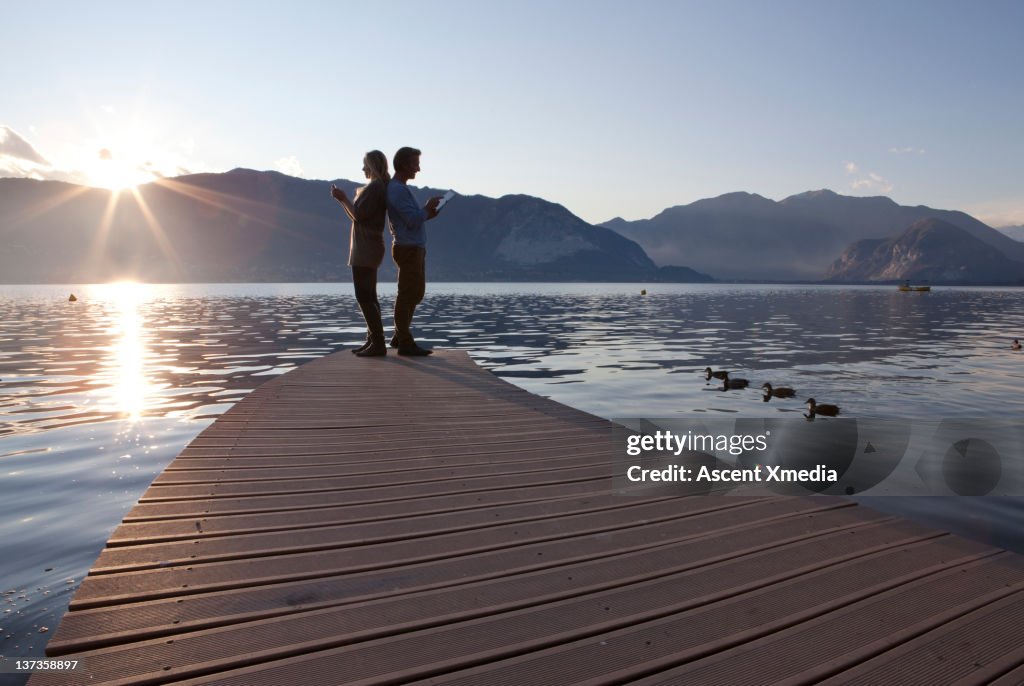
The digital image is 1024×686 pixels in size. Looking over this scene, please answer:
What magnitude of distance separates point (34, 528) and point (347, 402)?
119 inches

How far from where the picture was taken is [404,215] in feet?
31.4

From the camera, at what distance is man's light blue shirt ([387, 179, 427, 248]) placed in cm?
945

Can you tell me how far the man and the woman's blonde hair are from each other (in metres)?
0.24

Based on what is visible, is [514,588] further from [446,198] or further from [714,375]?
[714,375]

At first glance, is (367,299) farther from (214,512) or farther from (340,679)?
(340,679)

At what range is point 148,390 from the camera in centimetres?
1217

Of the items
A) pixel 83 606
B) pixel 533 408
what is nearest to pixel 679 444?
pixel 533 408

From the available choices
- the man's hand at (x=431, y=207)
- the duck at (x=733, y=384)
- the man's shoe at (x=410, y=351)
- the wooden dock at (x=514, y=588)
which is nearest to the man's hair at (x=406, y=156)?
the man's hand at (x=431, y=207)

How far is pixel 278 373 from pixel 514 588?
13.7m

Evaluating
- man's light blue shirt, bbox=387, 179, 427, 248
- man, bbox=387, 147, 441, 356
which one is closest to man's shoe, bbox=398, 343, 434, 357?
man, bbox=387, 147, 441, 356

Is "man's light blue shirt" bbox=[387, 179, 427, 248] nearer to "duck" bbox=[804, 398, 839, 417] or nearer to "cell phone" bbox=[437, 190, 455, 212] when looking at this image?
"cell phone" bbox=[437, 190, 455, 212]

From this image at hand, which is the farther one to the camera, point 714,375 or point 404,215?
point 714,375

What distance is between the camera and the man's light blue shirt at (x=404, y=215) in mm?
9453

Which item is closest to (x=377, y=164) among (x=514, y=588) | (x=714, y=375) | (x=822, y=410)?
(x=514, y=588)
